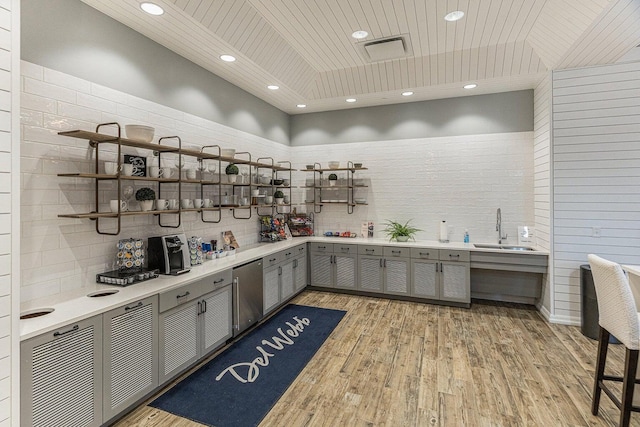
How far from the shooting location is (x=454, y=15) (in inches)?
121

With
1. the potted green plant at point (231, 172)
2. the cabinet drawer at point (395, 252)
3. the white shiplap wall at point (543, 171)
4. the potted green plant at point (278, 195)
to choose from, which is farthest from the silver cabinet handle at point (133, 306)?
the white shiplap wall at point (543, 171)

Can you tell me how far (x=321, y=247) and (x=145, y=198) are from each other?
293 cm

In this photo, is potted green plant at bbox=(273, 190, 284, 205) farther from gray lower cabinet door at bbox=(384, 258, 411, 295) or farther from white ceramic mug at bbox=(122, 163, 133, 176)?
white ceramic mug at bbox=(122, 163, 133, 176)

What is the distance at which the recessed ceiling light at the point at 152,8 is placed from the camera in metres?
2.57

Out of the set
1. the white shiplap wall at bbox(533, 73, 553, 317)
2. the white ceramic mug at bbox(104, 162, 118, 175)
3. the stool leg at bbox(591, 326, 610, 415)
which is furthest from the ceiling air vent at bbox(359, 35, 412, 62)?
the stool leg at bbox(591, 326, 610, 415)

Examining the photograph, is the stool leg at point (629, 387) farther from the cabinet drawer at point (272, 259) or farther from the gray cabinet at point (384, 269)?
the cabinet drawer at point (272, 259)

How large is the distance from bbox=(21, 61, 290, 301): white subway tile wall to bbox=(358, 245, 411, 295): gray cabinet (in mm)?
3036

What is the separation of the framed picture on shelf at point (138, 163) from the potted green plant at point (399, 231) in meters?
3.53

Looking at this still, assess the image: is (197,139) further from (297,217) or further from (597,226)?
(597,226)

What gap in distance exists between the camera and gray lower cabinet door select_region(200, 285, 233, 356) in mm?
2979

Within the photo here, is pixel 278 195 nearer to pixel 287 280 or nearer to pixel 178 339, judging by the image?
pixel 287 280

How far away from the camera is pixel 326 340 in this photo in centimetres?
349

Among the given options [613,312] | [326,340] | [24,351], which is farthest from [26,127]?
[613,312]

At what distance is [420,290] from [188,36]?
419 centimetres
